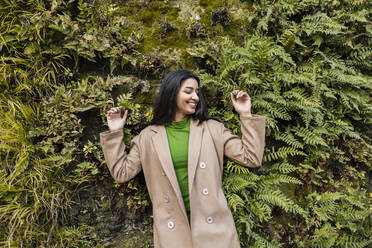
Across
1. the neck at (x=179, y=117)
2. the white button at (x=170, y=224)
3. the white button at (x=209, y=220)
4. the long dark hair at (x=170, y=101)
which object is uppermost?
the long dark hair at (x=170, y=101)

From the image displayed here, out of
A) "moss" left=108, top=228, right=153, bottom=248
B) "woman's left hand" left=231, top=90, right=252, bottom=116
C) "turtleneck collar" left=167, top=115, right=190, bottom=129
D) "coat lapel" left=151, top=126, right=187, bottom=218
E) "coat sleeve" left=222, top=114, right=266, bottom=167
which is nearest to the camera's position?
"coat lapel" left=151, top=126, right=187, bottom=218

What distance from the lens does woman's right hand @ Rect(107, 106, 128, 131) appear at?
2.73 m

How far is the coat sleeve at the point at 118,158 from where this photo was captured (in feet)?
8.38

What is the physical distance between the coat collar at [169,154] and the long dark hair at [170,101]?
5.0 inches

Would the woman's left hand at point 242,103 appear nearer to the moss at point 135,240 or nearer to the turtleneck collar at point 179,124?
the turtleneck collar at point 179,124

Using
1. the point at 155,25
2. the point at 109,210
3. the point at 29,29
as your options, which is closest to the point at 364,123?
the point at 155,25

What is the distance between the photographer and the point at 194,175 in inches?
96.1

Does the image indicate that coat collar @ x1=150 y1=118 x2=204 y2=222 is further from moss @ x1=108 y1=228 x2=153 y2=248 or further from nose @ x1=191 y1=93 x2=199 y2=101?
moss @ x1=108 y1=228 x2=153 y2=248

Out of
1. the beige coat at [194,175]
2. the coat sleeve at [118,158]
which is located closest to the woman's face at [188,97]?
the beige coat at [194,175]

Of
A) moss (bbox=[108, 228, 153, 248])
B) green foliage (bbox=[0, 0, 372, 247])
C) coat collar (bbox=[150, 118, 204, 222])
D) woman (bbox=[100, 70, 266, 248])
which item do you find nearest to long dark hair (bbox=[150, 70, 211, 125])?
woman (bbox=[100, 70, 266, 248])

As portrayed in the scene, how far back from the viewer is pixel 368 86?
3717mm

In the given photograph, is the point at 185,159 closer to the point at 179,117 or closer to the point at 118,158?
the point at 179,117

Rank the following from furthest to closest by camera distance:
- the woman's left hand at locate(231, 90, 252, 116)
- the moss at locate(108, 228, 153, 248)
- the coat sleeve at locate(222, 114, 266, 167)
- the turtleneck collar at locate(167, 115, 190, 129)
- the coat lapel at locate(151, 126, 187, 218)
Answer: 1. the moss at locate(108, 228, 153, 248)
2. the turtleneck collar at locate(167, 115, 190, 129)
3. the woman's left hand at locate(231, 90, 252, 116)
4. the coat sleeve at locate(222, 114, 266, 167)
5. the coat lapel at locate(151, 126, 187, 218)

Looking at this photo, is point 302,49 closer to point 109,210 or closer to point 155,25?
point 155,25
